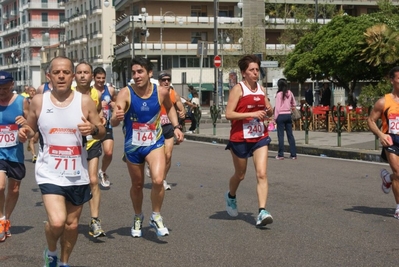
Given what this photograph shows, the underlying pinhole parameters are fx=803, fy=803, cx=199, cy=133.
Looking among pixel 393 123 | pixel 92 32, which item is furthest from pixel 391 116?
pixel 92 32

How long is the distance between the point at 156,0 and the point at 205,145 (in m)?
49.2

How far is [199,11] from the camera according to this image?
74.9 m

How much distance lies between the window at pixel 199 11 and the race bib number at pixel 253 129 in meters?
66.1

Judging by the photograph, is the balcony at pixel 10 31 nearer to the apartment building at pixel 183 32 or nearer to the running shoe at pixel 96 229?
the apartment building at pixel 183 32

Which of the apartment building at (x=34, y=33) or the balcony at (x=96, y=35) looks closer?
the balcony at (x=96, y=35)

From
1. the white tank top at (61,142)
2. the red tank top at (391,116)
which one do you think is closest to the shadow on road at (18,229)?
the white tank top at (61,142)

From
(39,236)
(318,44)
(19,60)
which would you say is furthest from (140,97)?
(19,60)

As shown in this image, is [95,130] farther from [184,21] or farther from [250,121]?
[184,21]

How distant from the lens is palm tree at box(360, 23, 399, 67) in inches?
1078

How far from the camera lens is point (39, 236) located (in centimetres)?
895

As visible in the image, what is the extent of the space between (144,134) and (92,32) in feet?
288

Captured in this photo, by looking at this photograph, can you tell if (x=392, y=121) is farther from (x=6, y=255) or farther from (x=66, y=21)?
(x=66, y=21)

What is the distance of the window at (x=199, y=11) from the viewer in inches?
2936

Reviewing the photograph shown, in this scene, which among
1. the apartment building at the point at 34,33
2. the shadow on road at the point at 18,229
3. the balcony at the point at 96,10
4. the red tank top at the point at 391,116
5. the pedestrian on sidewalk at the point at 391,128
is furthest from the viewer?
the apartment building at the point at 34,33
